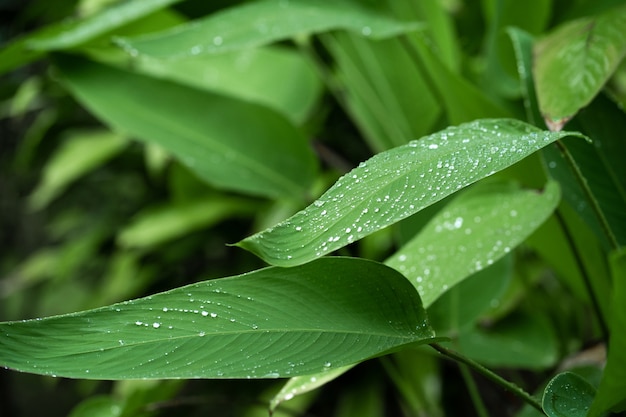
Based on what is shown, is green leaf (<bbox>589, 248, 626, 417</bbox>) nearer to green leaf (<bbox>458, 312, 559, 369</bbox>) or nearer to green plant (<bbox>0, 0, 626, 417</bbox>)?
green plant (<bbox>0, 0, 626, 417</bbox>)

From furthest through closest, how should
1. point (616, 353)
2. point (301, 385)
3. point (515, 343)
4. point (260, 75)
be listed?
point (260, 75) → point (515, 343) → point (301, 385) → point (616, 353)

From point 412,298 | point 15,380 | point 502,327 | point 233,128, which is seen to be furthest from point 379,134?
point 15,380

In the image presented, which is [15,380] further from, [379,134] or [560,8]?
[560,8]

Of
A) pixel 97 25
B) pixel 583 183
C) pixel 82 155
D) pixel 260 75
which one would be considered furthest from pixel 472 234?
pixel 82 155

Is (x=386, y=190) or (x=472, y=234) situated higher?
(x=386, y=190)

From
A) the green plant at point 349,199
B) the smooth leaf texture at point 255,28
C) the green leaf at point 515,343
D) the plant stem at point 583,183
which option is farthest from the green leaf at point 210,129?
the plant stem at point 583,183

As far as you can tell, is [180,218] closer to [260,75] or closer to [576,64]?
[260,75]

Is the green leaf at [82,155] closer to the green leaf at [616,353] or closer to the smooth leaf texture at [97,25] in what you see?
the smooth leaf texture at [97,25]
